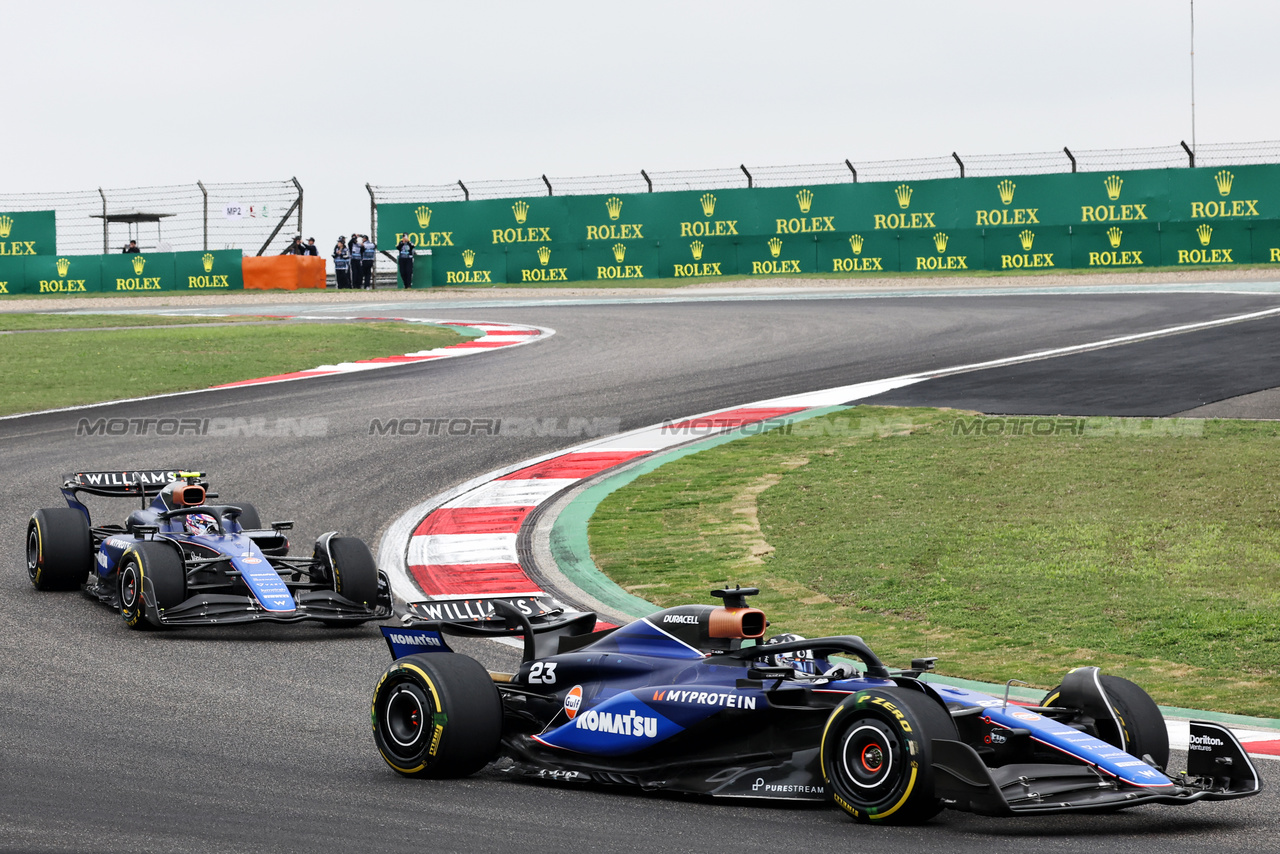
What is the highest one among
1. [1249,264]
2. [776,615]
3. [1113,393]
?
[1249,264]

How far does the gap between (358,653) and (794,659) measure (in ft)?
12.4

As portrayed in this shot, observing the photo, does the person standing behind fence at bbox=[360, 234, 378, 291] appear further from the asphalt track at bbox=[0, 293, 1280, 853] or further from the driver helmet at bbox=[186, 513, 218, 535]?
the driver helmet at bbox=[186, 513, 218, 535]

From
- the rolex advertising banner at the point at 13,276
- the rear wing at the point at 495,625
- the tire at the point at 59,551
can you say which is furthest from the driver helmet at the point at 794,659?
the rolex advertising banner at the point at 13,276

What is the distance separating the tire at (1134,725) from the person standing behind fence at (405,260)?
1324 inches

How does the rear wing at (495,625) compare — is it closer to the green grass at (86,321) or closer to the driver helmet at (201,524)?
the driver helmet at (201,524)

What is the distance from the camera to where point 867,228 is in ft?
118

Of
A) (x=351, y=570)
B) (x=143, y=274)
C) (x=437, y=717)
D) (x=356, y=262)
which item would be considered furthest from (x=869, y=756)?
(x=143, y=274)

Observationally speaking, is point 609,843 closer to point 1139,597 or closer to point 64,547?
point 1139,597

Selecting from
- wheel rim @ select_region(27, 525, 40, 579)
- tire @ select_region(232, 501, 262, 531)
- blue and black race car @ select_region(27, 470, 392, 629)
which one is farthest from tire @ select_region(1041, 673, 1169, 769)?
wheel rim @ select_region(27, 525, 40, 579)

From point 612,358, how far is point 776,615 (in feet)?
41.2

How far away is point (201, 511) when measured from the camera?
10625 mm

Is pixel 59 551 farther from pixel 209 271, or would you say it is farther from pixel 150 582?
pixel 209 271

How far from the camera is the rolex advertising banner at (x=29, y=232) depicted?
4106 centimetres

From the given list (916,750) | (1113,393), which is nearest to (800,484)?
(1113,393)
